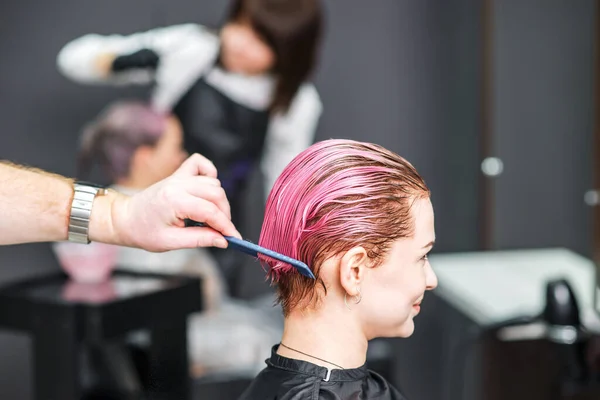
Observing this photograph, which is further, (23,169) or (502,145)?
(502,145)

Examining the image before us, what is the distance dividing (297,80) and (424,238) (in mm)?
1792

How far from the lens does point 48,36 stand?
278cm

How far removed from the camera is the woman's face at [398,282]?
47.4 inches

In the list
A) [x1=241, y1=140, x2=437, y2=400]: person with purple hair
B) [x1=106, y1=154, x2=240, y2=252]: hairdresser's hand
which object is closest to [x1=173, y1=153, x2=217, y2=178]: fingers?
[x1=106, y1=154, x2=240, y2=252]: hairdresser's hand

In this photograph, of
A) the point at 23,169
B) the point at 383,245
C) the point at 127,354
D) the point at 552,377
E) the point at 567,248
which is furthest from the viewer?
the point at 567,248

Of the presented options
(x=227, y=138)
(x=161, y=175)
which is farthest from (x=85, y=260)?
(x=227, y=138)

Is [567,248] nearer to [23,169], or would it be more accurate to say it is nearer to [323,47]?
[323,47]

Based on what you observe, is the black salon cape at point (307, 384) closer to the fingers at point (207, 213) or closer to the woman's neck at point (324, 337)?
the woman's neck at point (324, 337)

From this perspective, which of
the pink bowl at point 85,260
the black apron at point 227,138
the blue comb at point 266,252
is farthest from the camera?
the black apron at point 227,138

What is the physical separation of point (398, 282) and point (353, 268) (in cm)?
8

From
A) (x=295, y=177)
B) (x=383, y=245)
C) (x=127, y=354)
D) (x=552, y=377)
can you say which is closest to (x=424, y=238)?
(x=383, y=245)

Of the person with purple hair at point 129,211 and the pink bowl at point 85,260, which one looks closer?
the person with purple hair at point 129,211

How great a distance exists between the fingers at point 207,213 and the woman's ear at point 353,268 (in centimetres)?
16

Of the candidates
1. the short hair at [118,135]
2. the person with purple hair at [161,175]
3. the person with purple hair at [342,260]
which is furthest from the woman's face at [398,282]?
the short hair at [118,135]
